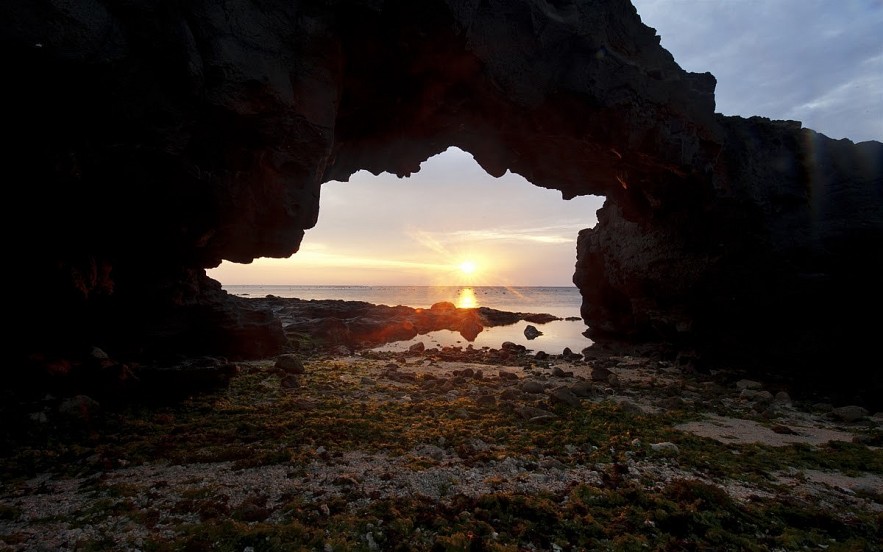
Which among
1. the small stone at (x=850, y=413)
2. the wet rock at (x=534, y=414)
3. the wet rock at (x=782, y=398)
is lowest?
the wet rock at (x=782, y=398)

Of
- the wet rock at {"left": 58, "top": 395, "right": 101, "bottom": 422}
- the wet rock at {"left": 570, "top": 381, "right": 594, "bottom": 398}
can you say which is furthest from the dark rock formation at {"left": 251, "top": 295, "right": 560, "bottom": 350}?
the wet rock at {"left": 570, "top": 381, "right": 594, "bottom": 398}

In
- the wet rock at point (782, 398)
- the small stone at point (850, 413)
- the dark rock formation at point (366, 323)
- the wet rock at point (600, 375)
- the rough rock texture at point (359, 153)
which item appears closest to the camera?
the rough rock texture at point (359, 153)

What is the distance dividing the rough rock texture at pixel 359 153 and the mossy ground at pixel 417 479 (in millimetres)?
5617

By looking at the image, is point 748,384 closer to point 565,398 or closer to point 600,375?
point 600,375

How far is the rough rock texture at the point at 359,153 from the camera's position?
410 inches

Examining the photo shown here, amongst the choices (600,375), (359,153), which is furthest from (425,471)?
(359,153)

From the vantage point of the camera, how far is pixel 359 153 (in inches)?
827

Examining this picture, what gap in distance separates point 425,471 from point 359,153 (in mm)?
16899

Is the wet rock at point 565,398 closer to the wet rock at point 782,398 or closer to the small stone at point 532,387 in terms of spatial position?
the small stone at point 532,387

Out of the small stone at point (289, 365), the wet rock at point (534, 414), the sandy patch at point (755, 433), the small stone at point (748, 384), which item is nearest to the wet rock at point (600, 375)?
the sandy patch at point (755, 433)

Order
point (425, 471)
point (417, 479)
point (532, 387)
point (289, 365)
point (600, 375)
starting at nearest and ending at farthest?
point (417, 479)
point (425, 471)
point (532, 387)
point (289, 365)
point (600, 375)

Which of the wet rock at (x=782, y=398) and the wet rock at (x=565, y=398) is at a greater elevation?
the wet rock at (x=565, y=398)

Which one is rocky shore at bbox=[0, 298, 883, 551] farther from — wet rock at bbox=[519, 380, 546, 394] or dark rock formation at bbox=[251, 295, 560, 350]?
dark rock formation at bbox=[251, 295, 560, 350]

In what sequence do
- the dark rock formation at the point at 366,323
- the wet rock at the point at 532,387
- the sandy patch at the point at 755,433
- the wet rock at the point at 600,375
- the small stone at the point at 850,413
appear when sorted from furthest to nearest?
the dark rock formation at the point at 366,323
the wet rock at the point at 600,375
the wet rock at the point at 532,387
the small stone at the point at 850,413
the sandy patch at the point at 755,433
